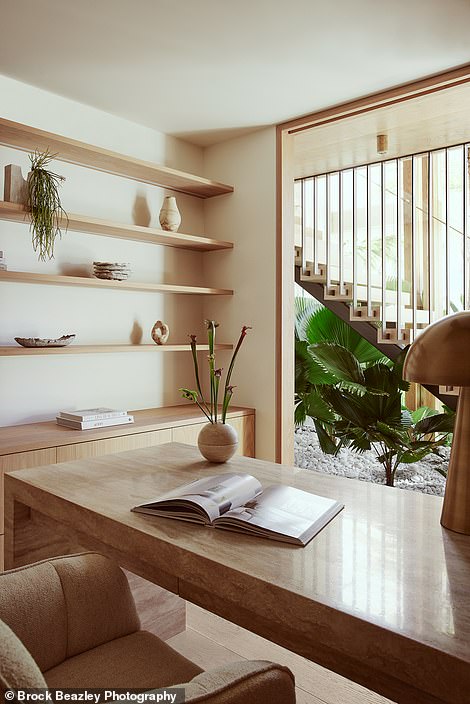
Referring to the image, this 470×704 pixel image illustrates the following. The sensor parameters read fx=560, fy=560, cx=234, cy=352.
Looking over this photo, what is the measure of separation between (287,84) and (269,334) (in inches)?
56.4

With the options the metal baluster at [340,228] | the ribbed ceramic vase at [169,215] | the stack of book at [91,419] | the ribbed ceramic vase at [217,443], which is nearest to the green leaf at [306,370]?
the metal baluster at [340,228]

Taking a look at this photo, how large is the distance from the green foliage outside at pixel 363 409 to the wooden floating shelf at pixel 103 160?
4.39ft

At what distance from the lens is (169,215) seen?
3.49 meters

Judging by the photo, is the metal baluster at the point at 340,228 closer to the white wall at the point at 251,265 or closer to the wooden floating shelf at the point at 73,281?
the white wall at the point at 251,265

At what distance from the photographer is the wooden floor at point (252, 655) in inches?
72.1

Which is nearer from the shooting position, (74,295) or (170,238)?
(74,295)

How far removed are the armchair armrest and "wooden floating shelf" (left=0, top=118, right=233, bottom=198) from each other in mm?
2530

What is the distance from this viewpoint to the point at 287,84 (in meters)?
2.94

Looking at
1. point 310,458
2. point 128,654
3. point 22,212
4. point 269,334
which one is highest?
point 22,212

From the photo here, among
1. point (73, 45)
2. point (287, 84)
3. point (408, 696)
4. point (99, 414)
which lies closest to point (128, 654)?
point (408, 696)

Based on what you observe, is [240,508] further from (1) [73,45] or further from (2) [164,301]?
(2) [164,301]

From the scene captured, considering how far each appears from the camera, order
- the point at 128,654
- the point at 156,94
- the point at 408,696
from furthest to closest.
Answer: the point at 156,94, the point at 128,654, the point at 408,696

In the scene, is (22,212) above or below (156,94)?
below

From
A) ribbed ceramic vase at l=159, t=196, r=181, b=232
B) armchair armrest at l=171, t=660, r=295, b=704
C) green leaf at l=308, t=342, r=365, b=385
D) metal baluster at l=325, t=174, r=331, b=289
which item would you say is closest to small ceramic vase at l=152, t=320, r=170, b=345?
ribbed ceramic vase at l=159, t=196, r=181, b=232
